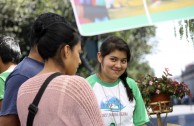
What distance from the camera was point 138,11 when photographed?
5.41 m

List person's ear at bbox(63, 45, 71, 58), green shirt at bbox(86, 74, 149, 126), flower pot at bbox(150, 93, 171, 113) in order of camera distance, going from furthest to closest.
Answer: flower pot at bbox(150, 93, 171, 113) < green shirt at bbox(86, 74, 149, 126) < person's ear at bbox(63, 45, 71, 58)

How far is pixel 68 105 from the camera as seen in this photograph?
1508 mm

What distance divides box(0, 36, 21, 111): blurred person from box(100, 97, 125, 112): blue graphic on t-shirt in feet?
2.08

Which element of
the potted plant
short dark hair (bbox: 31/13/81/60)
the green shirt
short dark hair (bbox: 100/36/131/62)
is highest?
short dark hair (bbox: 31/13/81/60)

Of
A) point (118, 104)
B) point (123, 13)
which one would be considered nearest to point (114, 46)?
point (118, 104)

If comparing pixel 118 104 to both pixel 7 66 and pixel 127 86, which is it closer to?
pixel 127 86

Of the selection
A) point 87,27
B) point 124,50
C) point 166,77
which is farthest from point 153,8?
point 124,50

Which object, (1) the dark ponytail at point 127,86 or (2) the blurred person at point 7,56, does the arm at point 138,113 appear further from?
(2) the blurred person at point 7,56

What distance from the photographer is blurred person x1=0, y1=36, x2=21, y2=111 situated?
2.72 m

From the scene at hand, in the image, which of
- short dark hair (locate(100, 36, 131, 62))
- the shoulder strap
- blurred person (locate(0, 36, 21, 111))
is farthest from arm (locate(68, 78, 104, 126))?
blurred person (locate(0, 36, 21, 111))

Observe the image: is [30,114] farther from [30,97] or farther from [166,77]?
[166,77]

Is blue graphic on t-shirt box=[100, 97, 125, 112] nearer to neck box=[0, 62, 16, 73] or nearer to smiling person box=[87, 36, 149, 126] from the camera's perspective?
smiling person box=[87, 36, 149, 126]

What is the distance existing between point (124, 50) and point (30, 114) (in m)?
1.20

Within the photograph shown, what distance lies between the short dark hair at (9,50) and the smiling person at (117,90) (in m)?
0.51
